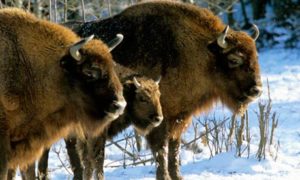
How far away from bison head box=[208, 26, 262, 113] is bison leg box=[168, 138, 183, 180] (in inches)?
38.8

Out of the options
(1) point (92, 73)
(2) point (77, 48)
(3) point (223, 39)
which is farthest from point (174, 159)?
(2) point (77, 48)

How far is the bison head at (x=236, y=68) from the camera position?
31.9ft

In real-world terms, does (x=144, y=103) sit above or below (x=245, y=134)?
above

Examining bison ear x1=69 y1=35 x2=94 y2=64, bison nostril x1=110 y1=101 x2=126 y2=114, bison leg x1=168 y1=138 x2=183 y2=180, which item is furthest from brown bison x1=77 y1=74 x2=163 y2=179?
bison ear x1=69 y1=35 x2=94 y2=64

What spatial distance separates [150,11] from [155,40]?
1.67 ft

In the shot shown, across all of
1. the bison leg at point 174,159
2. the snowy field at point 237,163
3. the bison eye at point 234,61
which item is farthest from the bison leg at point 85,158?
the bison eye at point 234,61

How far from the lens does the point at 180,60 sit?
31.8 ft

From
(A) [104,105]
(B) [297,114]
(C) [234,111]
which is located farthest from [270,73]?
(A) [104,105]

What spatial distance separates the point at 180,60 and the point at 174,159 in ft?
4.67

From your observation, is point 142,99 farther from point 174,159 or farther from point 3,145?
point 3,145

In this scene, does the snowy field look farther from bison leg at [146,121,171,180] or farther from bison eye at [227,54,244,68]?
bison eye at [227,54,244,68]

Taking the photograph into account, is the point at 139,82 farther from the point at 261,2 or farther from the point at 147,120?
the point at 261,2

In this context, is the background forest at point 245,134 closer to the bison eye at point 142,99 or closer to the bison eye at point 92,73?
the bison eye at point 142,99

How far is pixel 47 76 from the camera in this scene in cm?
793
